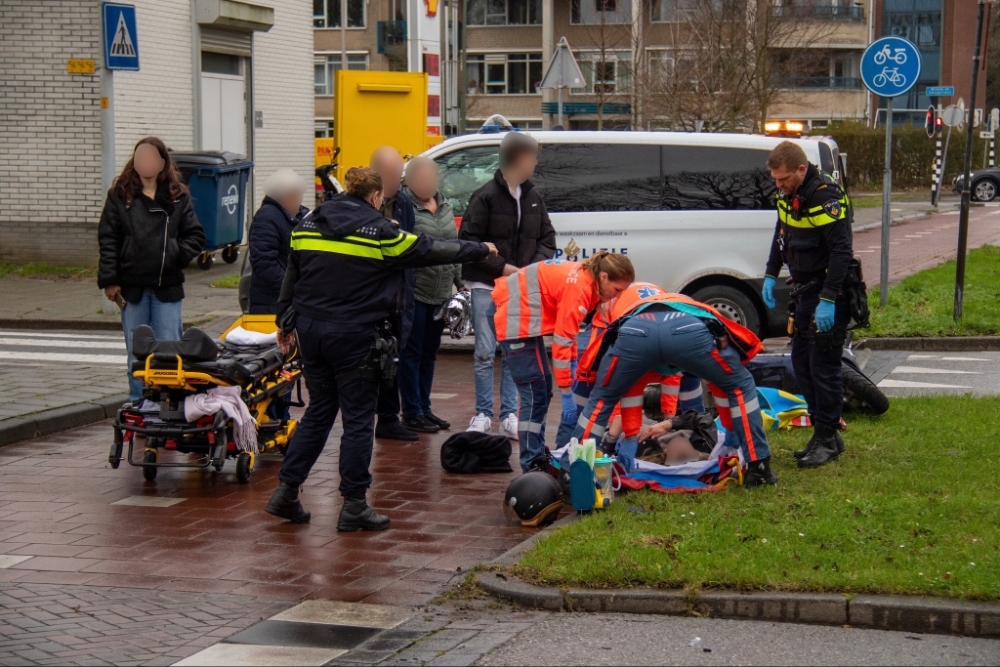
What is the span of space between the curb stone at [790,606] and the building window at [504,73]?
59435mm

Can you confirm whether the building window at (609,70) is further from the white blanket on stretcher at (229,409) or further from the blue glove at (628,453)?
the blue glove at (628,453)

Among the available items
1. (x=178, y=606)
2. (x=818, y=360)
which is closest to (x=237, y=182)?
(x=818, y=360)

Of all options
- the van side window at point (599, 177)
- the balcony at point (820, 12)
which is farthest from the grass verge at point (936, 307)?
the balcony at point (820, 12)

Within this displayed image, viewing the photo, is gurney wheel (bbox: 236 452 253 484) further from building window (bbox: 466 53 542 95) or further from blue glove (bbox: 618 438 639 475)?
building window (bbox: 466 53 542 95)

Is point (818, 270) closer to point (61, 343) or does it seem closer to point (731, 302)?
point (731, 302)

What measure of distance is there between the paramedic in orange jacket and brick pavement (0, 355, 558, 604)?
604mm

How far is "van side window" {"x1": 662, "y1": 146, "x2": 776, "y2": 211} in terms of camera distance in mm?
11938

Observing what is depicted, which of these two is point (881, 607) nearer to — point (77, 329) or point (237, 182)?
point (77, 329)

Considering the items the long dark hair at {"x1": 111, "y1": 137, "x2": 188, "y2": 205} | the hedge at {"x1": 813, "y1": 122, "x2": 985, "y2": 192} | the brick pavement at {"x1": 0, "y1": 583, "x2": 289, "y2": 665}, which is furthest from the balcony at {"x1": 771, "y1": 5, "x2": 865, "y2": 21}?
the brick pavement at {"x1": 0, "y1": 583, "x2": 289, "y2": 665}

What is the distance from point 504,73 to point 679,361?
58751 millimetres

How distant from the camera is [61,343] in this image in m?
13.1

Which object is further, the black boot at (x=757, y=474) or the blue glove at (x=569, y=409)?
the blue glove at (x=569, y=409)

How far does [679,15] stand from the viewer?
31.7 meters

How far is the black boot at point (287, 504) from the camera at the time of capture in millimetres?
6715
